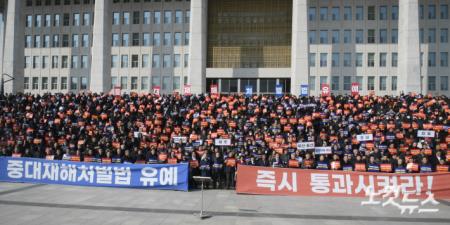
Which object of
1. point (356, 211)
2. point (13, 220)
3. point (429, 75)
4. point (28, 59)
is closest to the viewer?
point (13, 220)

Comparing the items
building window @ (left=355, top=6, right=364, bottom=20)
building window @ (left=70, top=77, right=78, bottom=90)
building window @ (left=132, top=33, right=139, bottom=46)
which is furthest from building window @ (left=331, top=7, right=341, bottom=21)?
building window @ (left=70, top=77, right=78, bottom=90)

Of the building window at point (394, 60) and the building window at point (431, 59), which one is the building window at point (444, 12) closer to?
the building window at point (431, 59)

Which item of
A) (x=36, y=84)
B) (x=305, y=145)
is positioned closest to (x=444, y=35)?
(x=305, y=145)

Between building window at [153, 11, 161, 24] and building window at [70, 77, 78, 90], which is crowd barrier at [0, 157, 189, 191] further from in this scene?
building window at [70, 77, 78, 90]

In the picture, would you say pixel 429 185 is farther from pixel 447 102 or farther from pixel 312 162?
pixel 447 102

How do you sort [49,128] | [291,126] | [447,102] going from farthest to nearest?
[447,102] < [49,128] < [291,126]

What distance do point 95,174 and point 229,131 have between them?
865cm

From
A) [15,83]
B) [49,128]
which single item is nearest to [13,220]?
[49,128]

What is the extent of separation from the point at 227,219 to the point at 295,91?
32.4 metres

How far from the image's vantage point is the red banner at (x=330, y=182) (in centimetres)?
1570

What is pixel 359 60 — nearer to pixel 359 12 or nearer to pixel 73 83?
pixel 359 12

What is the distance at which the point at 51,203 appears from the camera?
555 inches

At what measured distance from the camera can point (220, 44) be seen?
57219 mm

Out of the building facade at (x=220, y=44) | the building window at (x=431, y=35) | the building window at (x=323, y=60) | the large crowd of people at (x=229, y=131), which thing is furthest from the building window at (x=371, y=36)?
the large crowd of people at (x=229, y=131)
